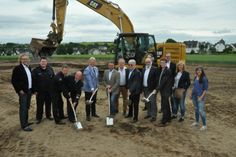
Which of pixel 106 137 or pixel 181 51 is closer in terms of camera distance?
pixel 106 137

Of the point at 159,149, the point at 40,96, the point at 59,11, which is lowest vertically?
the point at 159,149

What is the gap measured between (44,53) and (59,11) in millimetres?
2677

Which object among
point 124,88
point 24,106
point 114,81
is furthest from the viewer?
point 124,88

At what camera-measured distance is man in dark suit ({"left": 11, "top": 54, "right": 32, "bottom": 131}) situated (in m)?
10.2

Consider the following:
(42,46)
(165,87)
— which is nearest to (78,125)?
(165,87)

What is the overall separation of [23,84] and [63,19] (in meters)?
11.0

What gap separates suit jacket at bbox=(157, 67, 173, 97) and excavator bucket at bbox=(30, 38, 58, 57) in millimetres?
11384

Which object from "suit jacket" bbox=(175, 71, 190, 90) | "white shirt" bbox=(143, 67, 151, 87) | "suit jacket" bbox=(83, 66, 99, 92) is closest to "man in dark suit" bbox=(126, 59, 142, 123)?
"white shirt" bbox=(143, 67, 151, 87)

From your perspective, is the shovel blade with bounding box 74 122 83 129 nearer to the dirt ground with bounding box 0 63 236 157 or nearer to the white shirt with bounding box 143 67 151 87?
the dirt ground with bounding box 0 63 236 157

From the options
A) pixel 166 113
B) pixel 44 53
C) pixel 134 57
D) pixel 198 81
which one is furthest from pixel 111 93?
pixel 44 53

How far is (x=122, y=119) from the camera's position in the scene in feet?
38.7

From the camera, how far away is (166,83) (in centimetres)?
1109

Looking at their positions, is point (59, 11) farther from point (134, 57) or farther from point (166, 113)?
point (166, 113)

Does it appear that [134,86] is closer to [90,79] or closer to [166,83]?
[166,83]
